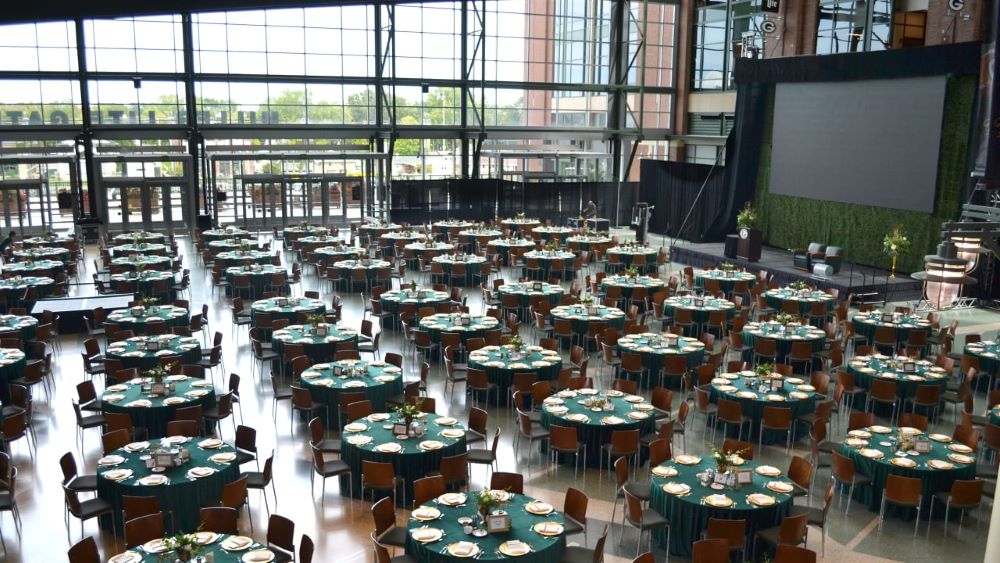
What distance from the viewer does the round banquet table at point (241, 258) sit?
22.8m

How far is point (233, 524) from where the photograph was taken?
8.40 m

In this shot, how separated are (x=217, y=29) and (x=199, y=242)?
33.5 ft

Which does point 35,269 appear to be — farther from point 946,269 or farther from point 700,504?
point 946,269

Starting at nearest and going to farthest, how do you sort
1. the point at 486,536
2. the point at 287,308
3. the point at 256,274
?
the point at 486,536
the point at 287,308
the point at 256,274

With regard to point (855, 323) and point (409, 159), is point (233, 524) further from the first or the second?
point (409, 159)

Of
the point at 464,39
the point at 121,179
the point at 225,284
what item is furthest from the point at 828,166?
the point at 121,179

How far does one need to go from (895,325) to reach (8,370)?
53.2 ft

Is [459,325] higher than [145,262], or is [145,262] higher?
[145,262]

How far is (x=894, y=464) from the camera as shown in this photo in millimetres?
10156

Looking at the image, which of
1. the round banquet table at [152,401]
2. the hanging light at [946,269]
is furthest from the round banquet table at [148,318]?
the hanging light at [946,269]

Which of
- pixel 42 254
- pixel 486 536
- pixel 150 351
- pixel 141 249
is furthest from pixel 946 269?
pixel 42 254

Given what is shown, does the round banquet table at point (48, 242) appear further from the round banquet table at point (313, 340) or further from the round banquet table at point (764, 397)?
the round banquet table at point (764, 397)

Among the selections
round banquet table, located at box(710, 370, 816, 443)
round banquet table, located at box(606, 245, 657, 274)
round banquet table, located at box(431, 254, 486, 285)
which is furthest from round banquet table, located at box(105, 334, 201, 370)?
round banquet table, located at box(606, 245, 657, 274)

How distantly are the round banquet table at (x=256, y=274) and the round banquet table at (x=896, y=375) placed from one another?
13.7 meters
